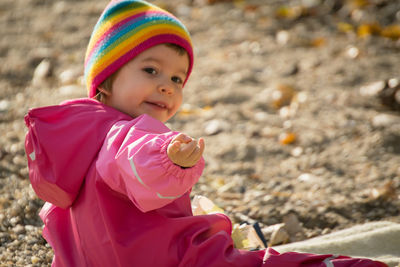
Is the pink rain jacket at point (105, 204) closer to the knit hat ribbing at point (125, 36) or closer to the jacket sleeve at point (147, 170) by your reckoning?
the jacket sleeve at point (147, 170)

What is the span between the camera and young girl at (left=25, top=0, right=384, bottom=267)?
51.7 inches

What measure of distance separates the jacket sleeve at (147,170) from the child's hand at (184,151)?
1cm

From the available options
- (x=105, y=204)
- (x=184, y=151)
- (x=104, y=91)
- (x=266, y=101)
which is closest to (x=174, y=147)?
(x=184, y=151)

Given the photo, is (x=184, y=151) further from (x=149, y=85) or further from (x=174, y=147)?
(x=149, y=85)

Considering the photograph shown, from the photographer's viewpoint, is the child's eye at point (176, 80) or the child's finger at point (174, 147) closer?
the child's finger at point (174, 147)

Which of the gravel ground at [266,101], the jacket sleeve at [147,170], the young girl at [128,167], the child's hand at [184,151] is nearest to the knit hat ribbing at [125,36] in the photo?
the young girl at [128,167]

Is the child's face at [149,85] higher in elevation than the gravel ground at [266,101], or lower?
higher

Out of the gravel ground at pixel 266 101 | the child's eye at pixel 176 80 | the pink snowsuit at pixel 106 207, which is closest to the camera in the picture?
the pink snowsuit at pixel 106 207

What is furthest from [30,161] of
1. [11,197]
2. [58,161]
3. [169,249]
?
[11,197]

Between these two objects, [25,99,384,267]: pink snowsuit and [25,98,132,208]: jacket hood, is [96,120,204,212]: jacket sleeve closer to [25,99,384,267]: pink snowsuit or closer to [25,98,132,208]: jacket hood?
[25,99,384,267]: pink snowsuit

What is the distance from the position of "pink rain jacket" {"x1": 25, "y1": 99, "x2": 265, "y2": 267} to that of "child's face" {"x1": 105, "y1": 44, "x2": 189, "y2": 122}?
8 centimetres

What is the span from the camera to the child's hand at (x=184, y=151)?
1.27 meters

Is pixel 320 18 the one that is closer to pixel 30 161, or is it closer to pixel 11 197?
pixel 11 197

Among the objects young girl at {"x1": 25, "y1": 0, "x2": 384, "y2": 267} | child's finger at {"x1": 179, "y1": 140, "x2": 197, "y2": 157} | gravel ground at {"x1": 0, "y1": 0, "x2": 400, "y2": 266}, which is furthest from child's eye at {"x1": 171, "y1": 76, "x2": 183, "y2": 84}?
gravel ground at {"x1": 0, "y1": 0, "x2": 400, "y2": 266}
